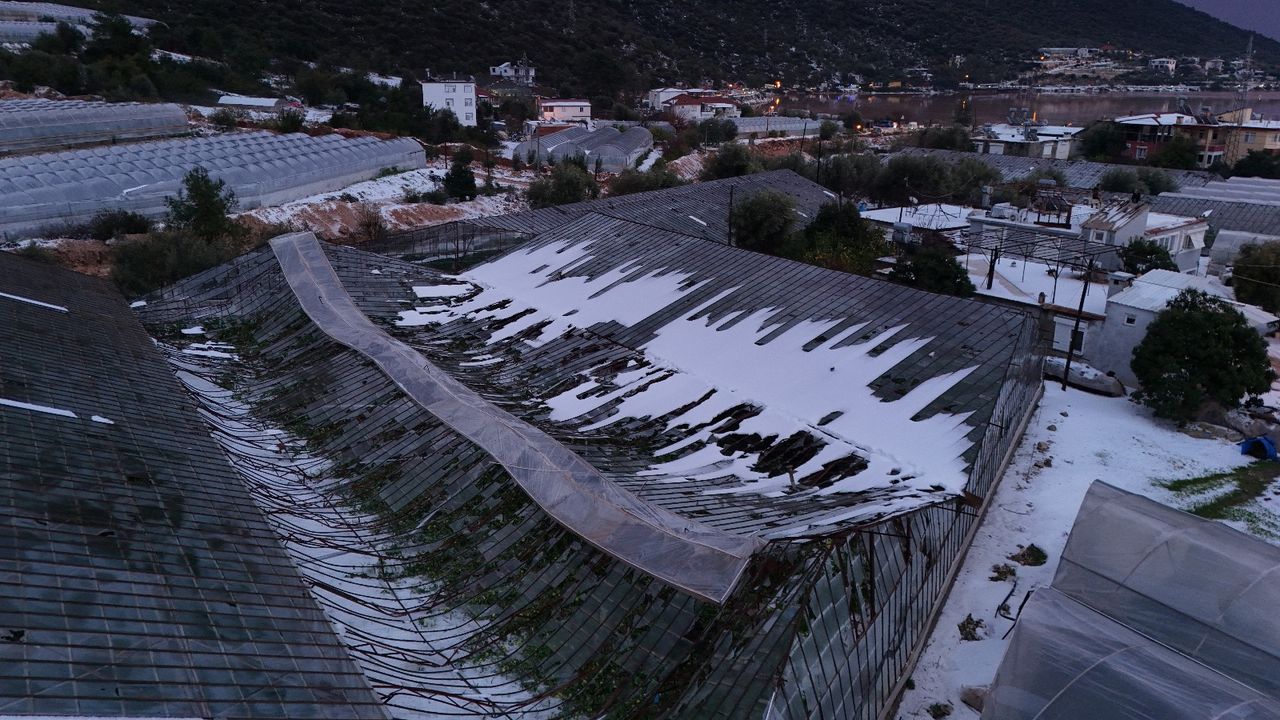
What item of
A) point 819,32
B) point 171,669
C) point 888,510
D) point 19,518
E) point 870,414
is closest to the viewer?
point 171,669

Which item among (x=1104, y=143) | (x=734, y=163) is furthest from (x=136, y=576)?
(x=1104, y=143)

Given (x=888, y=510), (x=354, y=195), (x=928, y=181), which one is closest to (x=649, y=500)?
(x=888, y=510)

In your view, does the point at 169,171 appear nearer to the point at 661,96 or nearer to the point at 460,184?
the point at 460,184

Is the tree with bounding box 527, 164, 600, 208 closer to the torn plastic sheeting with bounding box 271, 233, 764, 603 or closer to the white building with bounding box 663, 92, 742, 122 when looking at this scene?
the torn plastic sheeting with bounding box 271, 233, 764, 603

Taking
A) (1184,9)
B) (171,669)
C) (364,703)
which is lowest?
(364,703)

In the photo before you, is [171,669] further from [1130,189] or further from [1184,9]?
[1184,9]

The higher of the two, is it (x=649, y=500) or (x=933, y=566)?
(x=649, y=500)
